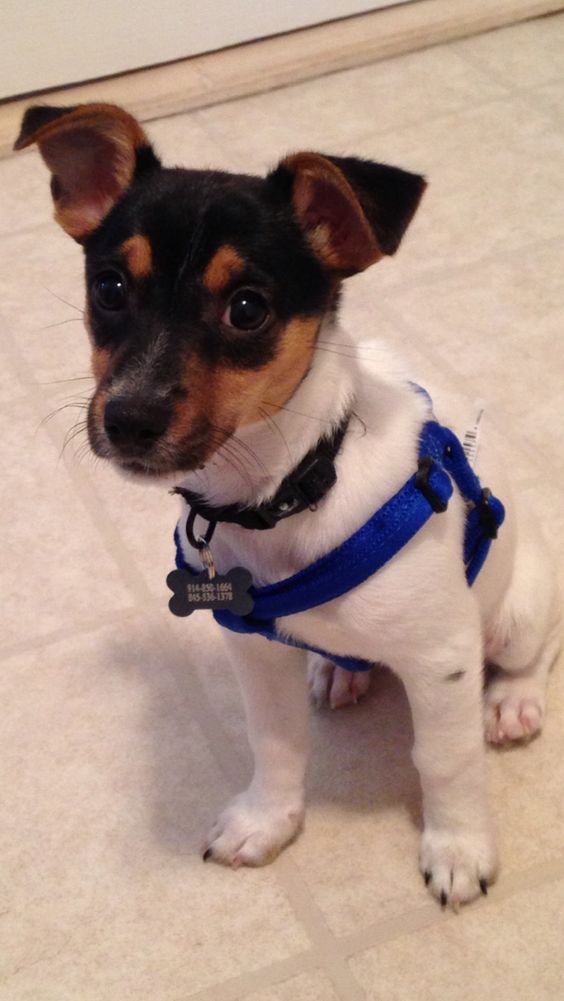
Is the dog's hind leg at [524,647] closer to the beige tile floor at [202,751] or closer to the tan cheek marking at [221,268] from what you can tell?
the beige tile floor at [202,751]

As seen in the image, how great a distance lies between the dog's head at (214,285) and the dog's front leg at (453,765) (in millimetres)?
480

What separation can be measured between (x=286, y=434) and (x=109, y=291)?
1.00 ft

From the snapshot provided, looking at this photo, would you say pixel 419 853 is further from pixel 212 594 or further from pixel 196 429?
pixel 196 429

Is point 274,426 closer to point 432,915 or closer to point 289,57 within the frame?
point 432,915

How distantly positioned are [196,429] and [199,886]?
3.01ft

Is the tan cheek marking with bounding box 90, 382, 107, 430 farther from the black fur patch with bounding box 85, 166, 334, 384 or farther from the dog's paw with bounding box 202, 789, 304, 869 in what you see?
the dog's paw with bounding box 202, 789, 304, 869

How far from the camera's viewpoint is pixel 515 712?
1912 mm

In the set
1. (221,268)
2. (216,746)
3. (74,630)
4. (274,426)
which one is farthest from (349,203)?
(74,630)

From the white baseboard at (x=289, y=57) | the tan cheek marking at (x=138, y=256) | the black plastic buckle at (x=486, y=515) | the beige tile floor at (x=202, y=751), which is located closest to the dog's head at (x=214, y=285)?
the tan cheek marking at (x=138, y=256)

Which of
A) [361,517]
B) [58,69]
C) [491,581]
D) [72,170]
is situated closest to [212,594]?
[361,517]

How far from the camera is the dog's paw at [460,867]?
1.68 m

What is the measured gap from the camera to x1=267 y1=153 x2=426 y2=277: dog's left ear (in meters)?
1.29

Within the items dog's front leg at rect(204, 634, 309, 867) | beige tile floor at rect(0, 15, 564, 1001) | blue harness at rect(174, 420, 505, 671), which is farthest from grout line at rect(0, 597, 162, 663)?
blue harness at rect(174, 420, 505, 671)

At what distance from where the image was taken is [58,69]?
4.18 metres
